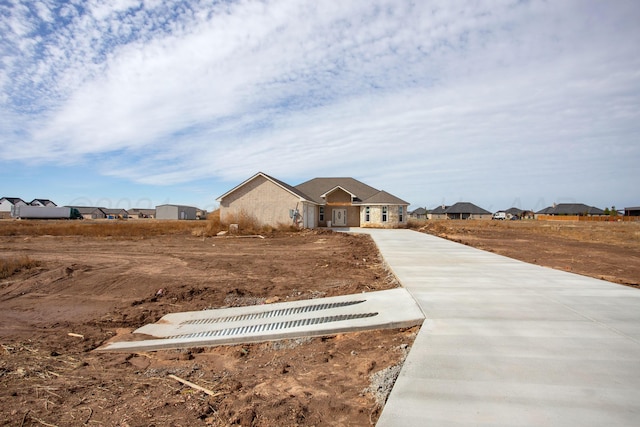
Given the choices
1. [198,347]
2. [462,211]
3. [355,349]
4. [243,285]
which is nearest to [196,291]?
[243,285]

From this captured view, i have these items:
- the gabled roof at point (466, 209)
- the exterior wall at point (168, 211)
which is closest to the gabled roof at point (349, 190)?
the exterior wall at point (168, 211)

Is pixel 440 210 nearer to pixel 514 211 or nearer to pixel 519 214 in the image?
pixel 519 214

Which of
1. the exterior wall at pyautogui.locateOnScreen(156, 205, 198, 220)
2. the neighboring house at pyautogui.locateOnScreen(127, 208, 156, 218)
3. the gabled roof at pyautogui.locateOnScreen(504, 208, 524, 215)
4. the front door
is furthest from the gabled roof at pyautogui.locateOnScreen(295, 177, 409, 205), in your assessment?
the gabled roof at pyautogui.locateOnScreen(504, 208, 524, 215)

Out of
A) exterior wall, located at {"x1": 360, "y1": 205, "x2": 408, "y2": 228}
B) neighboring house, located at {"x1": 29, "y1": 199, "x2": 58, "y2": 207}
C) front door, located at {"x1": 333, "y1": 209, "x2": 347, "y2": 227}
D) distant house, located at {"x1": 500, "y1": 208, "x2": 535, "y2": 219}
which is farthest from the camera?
distant house, located at {"x1": 500, "y1": 208, "x2": 535, "y2": 219}

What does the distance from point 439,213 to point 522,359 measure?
109521 mm

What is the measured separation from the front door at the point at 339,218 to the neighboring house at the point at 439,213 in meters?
72.3

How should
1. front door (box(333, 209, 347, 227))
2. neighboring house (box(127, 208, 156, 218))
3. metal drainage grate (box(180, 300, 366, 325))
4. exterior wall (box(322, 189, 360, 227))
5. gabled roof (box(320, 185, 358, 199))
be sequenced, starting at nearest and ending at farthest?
1. metal drainage grate (box(180, 300, 366, 325))
2. gabled roof (box(320, 185, 358, 199))
3. exterior wall (box(322, 189, 360, 227))
4. front door (box(333, 209, 347, 227))
5. neighboring house (box(127, 208, 156, 218))

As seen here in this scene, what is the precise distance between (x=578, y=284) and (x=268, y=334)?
615cm

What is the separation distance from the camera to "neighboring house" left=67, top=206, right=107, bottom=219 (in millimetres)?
104694

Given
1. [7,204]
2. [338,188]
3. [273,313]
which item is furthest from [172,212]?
[273,313]

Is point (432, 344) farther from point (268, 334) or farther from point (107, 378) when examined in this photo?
point (107, 378)

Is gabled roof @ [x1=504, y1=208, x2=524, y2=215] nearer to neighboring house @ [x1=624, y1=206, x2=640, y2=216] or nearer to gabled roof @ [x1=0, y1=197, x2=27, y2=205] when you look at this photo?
neighboring house @ [x1=624, y1=206, x2=640, y2=216]

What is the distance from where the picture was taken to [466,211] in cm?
10369

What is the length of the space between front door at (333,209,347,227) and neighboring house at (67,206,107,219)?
86.7 metres
